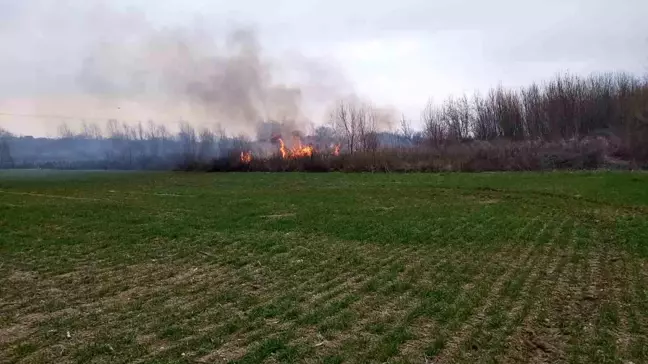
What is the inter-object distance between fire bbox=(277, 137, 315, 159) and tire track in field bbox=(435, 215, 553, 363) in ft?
184

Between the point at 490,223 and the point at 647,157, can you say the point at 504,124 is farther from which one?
Answer: the point at 490,223

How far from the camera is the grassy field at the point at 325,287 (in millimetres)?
7078

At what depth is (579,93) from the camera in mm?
90125

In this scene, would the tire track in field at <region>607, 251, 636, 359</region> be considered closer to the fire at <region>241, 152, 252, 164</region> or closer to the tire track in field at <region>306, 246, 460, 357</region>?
the tire track in field at <region>306, 246, 460, 357</region>

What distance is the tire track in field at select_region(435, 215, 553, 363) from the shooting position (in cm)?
687

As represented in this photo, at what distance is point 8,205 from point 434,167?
139ft

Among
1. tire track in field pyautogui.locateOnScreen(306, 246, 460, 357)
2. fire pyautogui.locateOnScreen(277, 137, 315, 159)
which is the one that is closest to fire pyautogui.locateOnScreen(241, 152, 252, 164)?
fire pyautogui.locateOnScreen(277, 137, 315, 159)

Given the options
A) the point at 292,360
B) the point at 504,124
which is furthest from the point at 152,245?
the point at 504,124

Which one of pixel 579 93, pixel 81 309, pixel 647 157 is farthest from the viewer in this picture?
pixel 579 93

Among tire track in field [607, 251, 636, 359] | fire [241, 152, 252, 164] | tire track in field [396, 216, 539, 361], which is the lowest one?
tire track in field [607, 251, 636, 359]

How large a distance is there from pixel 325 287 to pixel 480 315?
3056 millimetres

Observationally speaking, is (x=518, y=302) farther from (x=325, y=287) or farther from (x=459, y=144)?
(x=459, y=144)

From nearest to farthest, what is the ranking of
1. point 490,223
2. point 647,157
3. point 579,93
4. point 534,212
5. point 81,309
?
point 81,309, point 490,223, point 534,212, point 647,157, point 579,93

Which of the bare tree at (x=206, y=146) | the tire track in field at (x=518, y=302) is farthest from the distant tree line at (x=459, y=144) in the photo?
the tire track in field at (x=518, y=302)
